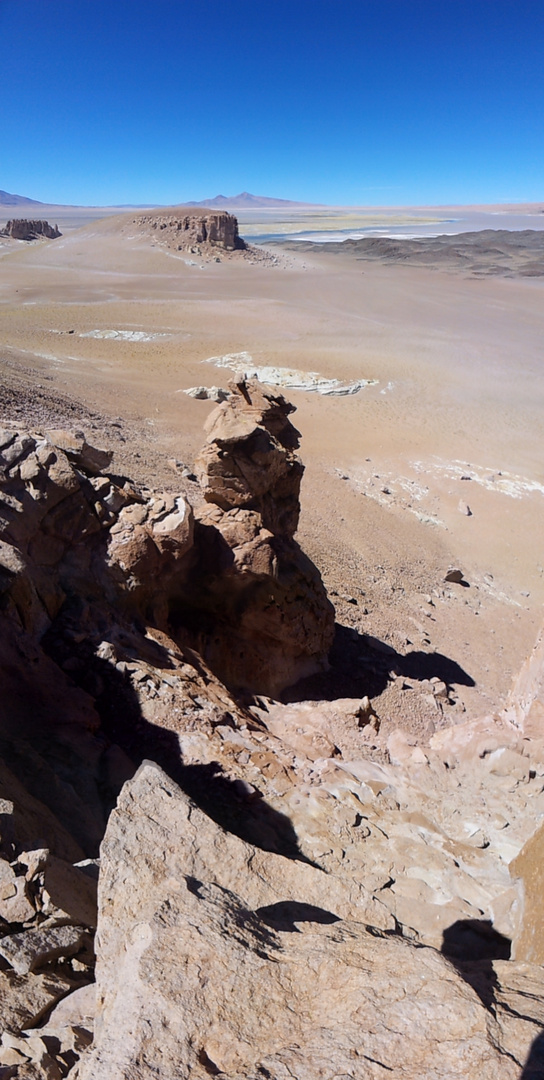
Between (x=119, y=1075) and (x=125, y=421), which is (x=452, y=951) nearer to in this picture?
(x=119, y=1075)

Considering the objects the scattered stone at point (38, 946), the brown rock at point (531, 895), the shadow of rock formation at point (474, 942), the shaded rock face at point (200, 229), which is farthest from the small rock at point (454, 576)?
the shaded rock face at point (200, 229)

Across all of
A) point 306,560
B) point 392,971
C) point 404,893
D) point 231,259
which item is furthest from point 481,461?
point 231,259

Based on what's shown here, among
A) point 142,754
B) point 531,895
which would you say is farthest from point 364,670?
point 531,895

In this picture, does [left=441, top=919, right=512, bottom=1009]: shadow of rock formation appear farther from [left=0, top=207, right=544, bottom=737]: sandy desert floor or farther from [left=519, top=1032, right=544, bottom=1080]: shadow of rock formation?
[left=0, top=207, right=544, bottom=737]: sandy desert floor

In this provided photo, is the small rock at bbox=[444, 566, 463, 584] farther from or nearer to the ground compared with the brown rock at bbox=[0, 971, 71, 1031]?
nearer to the ground

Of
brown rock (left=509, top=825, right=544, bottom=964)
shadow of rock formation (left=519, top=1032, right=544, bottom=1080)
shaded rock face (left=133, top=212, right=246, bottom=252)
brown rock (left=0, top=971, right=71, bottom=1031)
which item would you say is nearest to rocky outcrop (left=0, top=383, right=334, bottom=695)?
brown rock (left=0, top=971, right=71, bottom=1031)

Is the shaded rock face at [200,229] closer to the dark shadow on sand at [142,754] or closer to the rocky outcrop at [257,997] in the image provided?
the dark shadow on sand at [142,754]

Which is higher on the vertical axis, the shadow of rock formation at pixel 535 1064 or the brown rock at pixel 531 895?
the shadow of rock formation at pixel 535 1064
